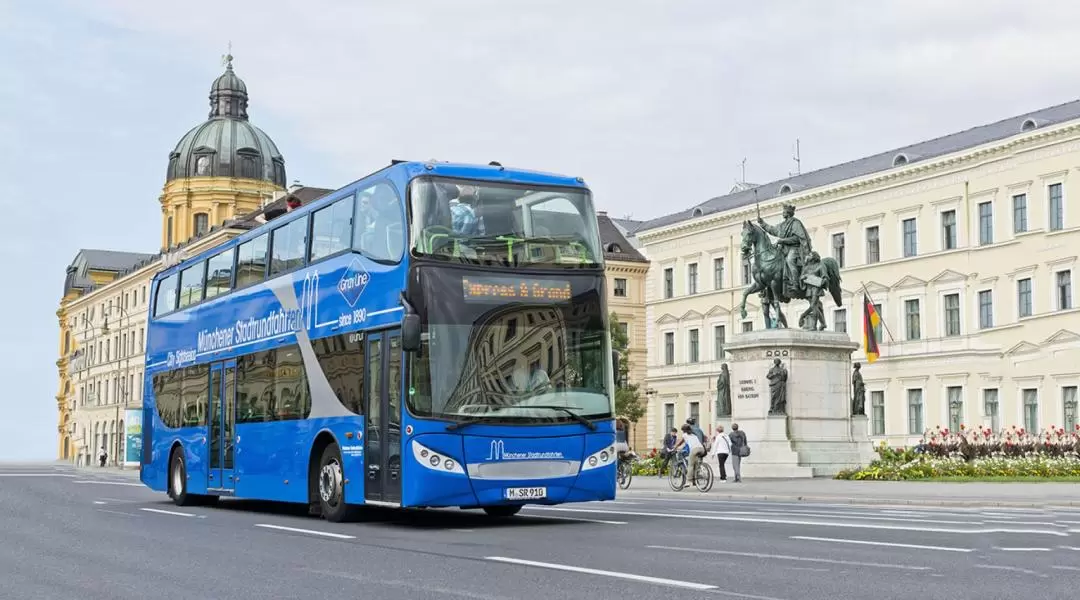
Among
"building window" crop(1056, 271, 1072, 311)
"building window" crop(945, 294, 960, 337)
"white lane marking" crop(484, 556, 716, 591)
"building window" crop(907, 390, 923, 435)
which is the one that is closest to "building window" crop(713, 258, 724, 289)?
"building window" crop(907, 390, 923, 435)

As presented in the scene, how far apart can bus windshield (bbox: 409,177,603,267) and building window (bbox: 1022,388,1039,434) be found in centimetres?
4965

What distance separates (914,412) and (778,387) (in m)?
36.2

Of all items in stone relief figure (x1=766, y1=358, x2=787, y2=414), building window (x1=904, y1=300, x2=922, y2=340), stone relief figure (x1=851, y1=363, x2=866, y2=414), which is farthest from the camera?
building window (x1=904, y1=300, x2=922, y2=340)

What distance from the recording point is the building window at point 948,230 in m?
69.1

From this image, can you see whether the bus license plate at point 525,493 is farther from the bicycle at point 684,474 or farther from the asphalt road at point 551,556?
the bicycle at point 684,474

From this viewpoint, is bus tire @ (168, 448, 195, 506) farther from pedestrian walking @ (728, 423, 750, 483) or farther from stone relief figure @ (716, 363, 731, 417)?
stone relief figure @ (716, 363, 731, 417)

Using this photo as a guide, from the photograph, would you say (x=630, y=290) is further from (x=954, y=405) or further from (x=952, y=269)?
(x=954, y=405)

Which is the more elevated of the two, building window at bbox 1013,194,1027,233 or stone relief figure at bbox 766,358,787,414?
building window at bbox 1013,194,1027,233

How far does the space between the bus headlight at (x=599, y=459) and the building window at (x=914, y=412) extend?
54.1m

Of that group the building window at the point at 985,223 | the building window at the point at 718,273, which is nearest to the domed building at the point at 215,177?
the building window at the point at 718,273

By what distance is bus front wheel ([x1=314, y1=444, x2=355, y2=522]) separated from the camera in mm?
19047

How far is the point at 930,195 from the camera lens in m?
70.0

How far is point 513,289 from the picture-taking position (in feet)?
57.3

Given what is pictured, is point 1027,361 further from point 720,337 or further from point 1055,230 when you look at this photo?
point 720,337
